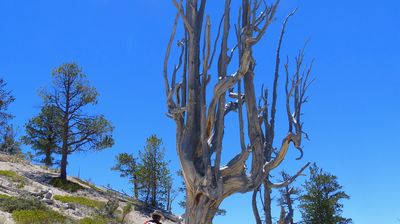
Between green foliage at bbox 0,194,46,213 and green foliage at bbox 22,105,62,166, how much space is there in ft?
38.0

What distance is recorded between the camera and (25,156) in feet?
121

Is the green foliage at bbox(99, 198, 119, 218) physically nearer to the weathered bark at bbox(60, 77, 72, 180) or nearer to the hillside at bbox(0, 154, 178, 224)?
the hillside at bbox(0, 154, 178, 224)

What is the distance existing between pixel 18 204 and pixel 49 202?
128 inches

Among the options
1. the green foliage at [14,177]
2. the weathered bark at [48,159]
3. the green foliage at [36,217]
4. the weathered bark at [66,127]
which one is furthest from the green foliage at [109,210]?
the weathered bark at [48,159]

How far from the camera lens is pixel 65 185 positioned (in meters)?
27.6

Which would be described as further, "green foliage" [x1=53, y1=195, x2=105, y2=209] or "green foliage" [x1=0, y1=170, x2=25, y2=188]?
"green foliage" [x1=0, y1=170, x2=25, y2=188]

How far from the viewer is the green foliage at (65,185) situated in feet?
88.8

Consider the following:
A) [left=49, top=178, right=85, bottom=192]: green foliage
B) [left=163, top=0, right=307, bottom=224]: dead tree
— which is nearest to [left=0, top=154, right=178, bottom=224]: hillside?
[left=49, top=178, right=85, bottom=192]: green foliage

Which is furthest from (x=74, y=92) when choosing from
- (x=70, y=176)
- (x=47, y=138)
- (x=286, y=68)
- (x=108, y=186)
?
(x=286, y=68)

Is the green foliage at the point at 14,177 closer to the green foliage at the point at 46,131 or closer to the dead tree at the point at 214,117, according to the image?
the green foliage at the point at 46,131

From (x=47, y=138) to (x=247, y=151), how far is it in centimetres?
2491

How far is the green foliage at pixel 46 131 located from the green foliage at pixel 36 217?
1329cm

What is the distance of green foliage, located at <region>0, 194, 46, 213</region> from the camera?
16.4m

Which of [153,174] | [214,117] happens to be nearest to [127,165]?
[153,174]
